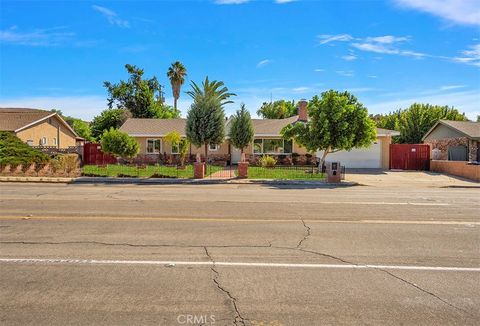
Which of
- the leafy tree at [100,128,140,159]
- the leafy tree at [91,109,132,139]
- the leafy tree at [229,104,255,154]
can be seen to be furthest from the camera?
the leafy tree at [91,109,132,139]

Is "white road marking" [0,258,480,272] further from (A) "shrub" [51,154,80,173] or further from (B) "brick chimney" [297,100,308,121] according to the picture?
(B) "brick chimney" [297,100,308,121]

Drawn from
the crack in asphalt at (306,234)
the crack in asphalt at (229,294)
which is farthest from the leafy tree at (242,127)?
the crack in asphalt at (229,294)

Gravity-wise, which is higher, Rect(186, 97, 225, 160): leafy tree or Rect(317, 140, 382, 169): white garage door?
Rect(186, 97, 225, 160): leafy tree

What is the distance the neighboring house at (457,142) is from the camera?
31906 millimetres

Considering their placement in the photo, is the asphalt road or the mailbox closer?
the asphalt road

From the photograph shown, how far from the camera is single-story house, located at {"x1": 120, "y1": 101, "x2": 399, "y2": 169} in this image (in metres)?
33.3

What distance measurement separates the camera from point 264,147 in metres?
36.3

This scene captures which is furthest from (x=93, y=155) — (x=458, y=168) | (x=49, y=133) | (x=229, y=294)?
(x=229, y=294)

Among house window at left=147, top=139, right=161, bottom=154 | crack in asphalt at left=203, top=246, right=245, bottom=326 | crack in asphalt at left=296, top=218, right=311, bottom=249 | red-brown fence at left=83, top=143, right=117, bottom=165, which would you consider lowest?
crack in asphalt at left=203, top=246, right=245, bottom=326

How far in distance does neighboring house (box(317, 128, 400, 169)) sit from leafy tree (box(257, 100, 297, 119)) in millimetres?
36797

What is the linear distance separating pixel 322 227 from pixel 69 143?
44537 mm

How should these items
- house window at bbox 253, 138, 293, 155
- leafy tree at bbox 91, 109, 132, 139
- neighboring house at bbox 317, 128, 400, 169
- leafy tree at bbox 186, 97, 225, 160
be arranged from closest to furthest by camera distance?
leafy tree at bbox 186, 97, 225, 160 → neighboring house at bbox 317, 128, 400, 169 → house window at bbox 253, 138, 293, 155 → leafy tree at bbox 91, 109, 132, 139

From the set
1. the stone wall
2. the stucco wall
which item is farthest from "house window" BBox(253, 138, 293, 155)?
the stucco wall

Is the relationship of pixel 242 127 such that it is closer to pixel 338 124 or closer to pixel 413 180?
pixel 338 124
